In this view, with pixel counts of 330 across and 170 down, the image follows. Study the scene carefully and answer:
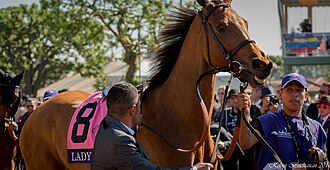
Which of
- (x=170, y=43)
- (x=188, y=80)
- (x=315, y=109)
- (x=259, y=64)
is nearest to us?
(x=259, y=64)

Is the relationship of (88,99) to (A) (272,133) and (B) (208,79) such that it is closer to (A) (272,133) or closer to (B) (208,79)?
(B) (208,79)

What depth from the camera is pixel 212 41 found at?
4.52m

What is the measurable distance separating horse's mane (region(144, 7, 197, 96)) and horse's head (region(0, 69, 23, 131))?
3.06 meters

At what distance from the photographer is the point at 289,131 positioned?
4609mm

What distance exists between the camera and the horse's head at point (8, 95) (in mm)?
7453

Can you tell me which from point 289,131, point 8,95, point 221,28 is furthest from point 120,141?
point 8,95

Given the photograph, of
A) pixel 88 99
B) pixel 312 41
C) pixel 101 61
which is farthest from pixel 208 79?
pixel 101 61

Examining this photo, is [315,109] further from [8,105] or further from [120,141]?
[120,141]

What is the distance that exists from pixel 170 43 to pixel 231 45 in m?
0.78

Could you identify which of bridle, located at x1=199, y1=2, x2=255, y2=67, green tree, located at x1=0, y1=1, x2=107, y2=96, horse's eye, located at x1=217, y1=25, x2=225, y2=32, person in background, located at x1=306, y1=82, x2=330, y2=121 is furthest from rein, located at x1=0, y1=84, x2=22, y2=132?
green tree, located at x1=0, y1=1, x2=107, y2=96

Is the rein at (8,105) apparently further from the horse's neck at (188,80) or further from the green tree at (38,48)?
the green tree at (38,48)

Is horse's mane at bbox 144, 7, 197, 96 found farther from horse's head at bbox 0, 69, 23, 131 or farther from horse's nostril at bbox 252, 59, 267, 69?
horse's head at bbox 0, 69, 23, 131

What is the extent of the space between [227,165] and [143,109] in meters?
3.04

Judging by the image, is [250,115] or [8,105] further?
[250,115]
